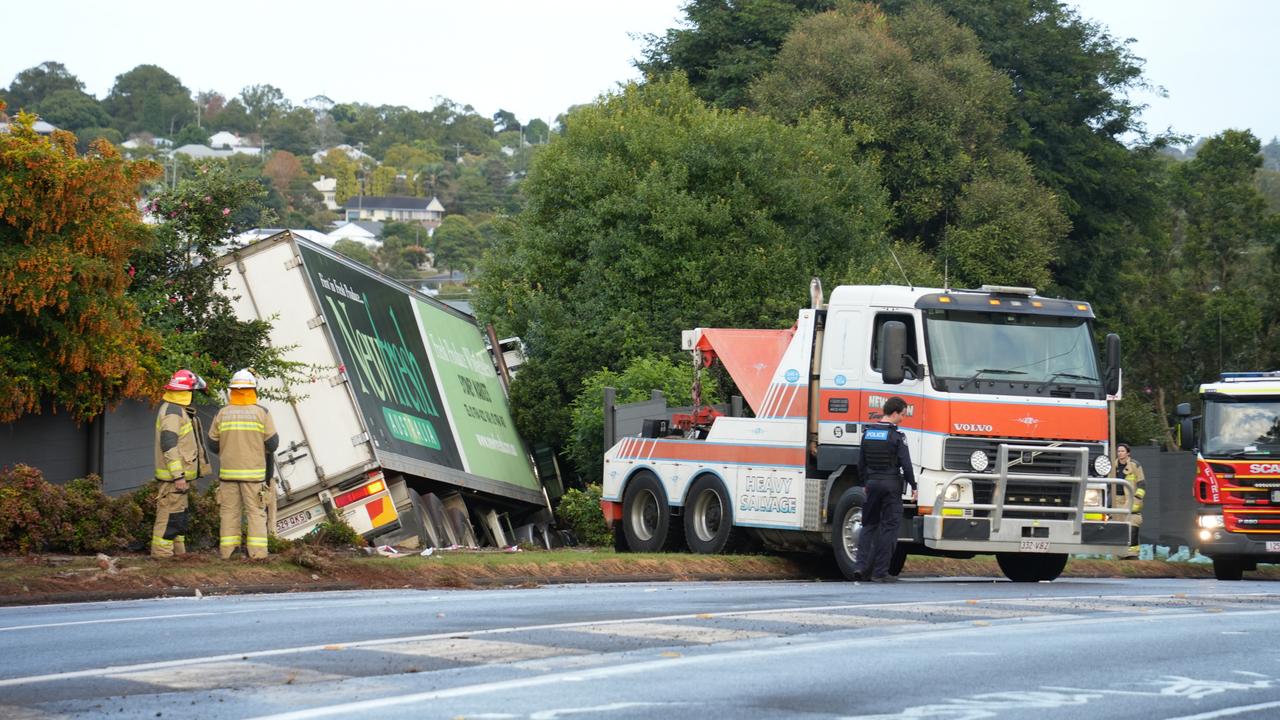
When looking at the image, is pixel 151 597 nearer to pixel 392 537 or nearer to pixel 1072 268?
pixel 392 537

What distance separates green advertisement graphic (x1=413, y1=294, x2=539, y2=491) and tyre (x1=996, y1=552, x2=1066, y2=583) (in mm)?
9876

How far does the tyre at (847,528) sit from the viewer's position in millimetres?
17719

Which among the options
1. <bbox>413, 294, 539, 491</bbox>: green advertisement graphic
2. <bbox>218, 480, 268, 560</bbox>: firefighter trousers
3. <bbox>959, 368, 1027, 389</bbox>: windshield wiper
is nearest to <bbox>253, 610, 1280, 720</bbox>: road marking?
<bbox>959, 368, 1027, 389</bbox>: windshield wiper

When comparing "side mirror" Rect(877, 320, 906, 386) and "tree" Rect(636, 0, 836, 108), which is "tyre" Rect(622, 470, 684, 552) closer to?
"side mirror" Rect(877, 320, 906, 386)

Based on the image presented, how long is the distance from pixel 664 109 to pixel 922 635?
3111 centimetres

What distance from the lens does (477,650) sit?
10078 millimetres

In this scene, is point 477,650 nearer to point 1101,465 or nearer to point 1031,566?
point 1101,465

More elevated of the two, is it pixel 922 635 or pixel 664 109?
pixel 664 109

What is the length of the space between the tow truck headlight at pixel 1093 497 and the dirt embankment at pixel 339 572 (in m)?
2.95

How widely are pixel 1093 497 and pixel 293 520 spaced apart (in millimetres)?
9918

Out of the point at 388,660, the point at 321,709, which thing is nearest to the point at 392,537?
the point at 388,660

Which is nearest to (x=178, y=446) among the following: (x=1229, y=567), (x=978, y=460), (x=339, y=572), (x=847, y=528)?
(x=339, y=572)

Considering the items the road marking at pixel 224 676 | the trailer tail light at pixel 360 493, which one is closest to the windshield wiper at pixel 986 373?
the trailer tail light at pixel 360 493

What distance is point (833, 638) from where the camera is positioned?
1095 cm
